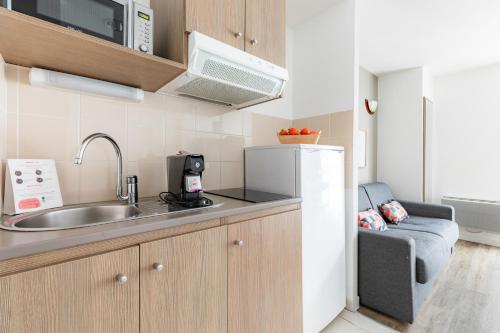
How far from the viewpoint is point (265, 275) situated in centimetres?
117

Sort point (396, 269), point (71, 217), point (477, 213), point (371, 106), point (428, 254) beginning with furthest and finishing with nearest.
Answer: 1. point (371, 106)
2. point (477, 213)
3. point (428, 254)
4. point (396, 269)
5. point (71, 217)

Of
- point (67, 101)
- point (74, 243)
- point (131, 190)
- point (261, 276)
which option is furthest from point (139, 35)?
point (261, 276)

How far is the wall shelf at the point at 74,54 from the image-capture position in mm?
780

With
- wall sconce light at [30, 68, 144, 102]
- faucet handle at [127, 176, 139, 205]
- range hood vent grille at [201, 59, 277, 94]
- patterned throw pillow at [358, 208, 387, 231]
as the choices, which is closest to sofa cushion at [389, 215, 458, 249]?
patterned throw pillow at [358, 208, 387, 231]

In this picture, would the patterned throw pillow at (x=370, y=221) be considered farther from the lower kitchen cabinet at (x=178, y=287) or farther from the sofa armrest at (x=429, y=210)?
the sofa armrest at (x=429, y=210)

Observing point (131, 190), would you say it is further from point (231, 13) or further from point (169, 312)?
point (231, 13)

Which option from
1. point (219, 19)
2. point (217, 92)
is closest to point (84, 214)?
point (217, 92)

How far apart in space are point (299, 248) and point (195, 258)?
70 cm

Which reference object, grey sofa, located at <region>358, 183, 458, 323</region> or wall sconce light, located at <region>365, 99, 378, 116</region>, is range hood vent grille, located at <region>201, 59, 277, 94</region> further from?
wall sconce light, located at <region>365, 99, 378, 116</region>

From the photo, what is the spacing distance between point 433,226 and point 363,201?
2.50ft

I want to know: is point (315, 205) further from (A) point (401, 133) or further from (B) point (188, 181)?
(A) point (401, 133)

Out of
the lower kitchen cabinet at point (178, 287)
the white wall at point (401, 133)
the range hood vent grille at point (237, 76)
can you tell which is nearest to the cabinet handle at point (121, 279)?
the lower kitchen cabinet at point (178, 287)

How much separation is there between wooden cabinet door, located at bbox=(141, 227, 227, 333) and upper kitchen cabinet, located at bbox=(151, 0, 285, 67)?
33.3 inches

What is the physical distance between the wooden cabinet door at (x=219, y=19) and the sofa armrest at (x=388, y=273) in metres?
1.70
